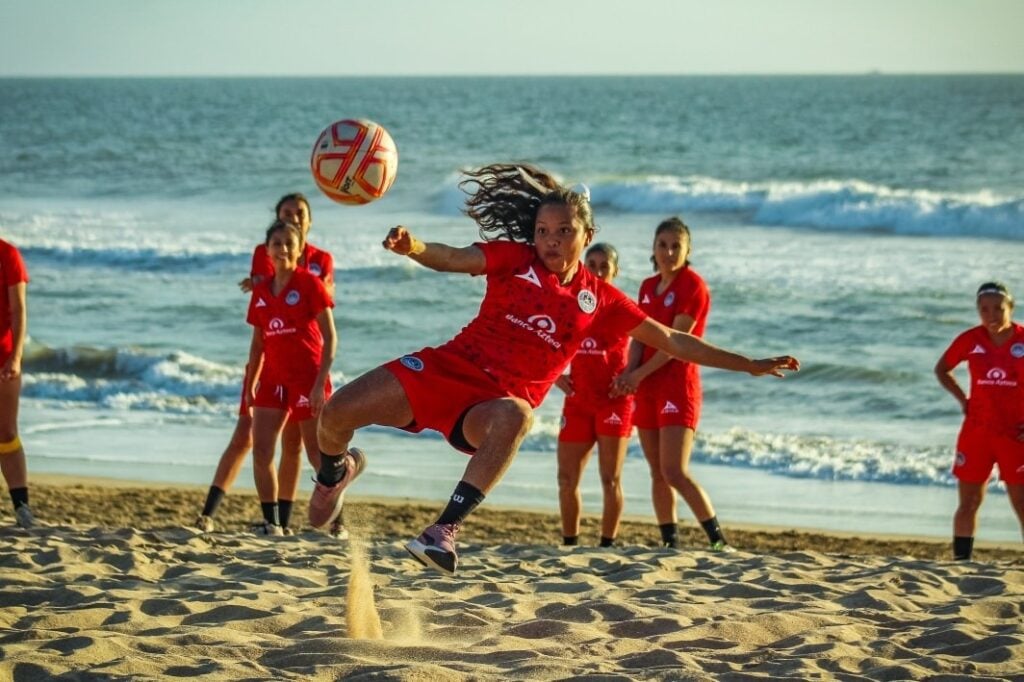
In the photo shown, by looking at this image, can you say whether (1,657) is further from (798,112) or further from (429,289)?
(798,112)

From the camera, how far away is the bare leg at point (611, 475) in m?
9.38

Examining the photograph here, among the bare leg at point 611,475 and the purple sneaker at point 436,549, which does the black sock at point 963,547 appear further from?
the purple sneaker at point 436,549

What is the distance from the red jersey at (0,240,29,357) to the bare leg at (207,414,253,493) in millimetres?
1578

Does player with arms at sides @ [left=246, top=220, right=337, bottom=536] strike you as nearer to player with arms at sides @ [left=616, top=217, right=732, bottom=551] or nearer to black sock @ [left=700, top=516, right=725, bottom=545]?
player with arms at sides @ [left=616, top=217, right=732, bottom=551]

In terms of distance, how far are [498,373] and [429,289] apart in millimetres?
16831

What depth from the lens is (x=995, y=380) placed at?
9.32m

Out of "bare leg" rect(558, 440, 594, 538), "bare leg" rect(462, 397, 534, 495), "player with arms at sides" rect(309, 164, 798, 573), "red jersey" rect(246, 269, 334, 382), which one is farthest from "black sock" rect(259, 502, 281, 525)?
"bare leg" rect(462, 397, 534, 495)

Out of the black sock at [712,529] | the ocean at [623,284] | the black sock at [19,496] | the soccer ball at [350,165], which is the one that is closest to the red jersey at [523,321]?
the soccer ball at [350,165]

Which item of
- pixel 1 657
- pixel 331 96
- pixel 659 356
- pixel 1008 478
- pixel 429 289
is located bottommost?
pixel 1 657

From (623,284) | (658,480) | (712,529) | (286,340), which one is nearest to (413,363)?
(286,340)

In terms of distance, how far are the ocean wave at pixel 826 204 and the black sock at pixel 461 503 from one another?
21822mm

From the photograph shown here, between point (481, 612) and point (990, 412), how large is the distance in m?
4.05

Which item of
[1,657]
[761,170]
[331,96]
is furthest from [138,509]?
[331,96]

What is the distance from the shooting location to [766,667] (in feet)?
20.6
